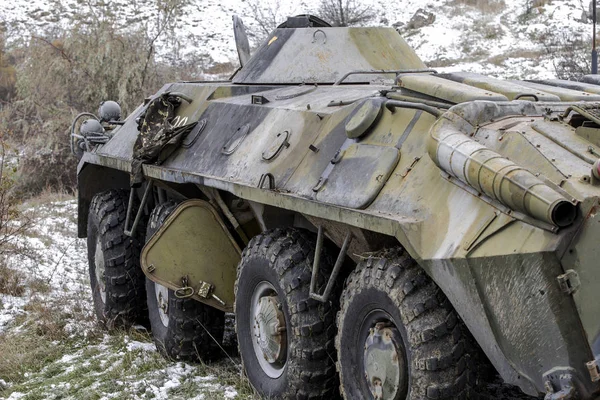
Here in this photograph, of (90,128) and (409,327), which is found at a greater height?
(409,327)

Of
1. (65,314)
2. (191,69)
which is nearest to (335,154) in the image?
(65,314)

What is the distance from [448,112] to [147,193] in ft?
12.6

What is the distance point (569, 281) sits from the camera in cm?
423

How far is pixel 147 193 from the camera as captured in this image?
8359mm

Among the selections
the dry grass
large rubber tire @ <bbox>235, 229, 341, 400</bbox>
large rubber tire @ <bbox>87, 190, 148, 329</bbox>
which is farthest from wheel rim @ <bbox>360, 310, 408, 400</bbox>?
the dry grass

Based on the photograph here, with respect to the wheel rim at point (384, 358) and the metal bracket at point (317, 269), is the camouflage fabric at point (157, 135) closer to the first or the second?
the metal bracket at point (317, 269)

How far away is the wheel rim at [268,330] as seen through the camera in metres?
6.20

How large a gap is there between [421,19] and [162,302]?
1907 cm

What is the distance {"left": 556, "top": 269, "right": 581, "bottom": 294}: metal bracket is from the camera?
4215mm

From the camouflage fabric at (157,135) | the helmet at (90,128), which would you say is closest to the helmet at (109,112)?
the helmet at (90,128)

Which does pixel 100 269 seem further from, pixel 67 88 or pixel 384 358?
pixel 67 88

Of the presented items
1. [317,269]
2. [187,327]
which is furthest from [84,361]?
[317,269]

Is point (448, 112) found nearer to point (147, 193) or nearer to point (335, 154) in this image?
point (335, 154)

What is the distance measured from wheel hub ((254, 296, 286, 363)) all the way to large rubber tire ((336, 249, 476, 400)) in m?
0.84
